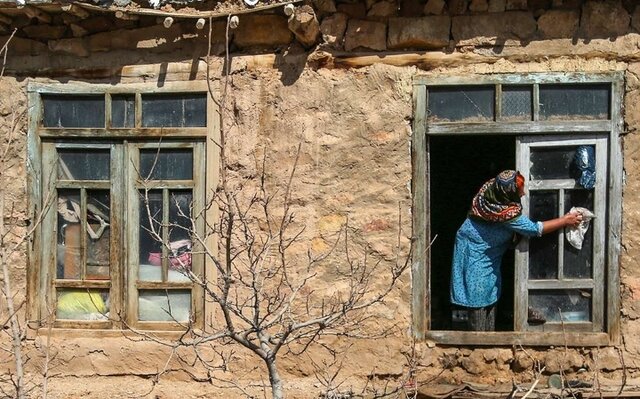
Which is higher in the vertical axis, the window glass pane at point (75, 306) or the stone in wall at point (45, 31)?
the stone in wall at point (45, 31)

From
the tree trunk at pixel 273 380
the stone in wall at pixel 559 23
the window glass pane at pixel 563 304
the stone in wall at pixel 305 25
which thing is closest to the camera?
the tree trunk at pixel 273 380

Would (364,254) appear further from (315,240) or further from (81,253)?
(81,253)

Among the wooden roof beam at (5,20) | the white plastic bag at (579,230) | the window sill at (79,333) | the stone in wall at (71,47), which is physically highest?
the wooden roof beam at (5,20)

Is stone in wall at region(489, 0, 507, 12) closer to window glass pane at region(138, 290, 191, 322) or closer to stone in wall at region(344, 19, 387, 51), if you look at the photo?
stone in wall at region(344, 19, 387, 51)

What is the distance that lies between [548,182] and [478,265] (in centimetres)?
71

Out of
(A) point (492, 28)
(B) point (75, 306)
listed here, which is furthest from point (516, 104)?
(B) point (75, 306)

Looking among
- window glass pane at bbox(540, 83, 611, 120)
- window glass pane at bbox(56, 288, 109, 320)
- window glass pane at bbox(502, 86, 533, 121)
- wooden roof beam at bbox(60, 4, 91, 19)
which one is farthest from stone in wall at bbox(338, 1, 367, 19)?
window glass pane at bbox(56, 288, 109, 320)

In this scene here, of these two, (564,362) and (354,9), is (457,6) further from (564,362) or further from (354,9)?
(564,362)

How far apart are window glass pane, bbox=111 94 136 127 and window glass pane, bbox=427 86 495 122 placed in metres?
1.81

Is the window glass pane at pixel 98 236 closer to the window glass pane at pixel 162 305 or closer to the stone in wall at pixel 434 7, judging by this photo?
the window glass pane at pixel 162 305

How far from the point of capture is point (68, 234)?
6277 millimetres

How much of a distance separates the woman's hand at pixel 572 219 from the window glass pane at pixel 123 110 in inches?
104

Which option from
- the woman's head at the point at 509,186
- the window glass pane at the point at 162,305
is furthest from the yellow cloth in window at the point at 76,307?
the woman's head at the point at 509,186

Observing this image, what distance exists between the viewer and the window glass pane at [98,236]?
625 cm
